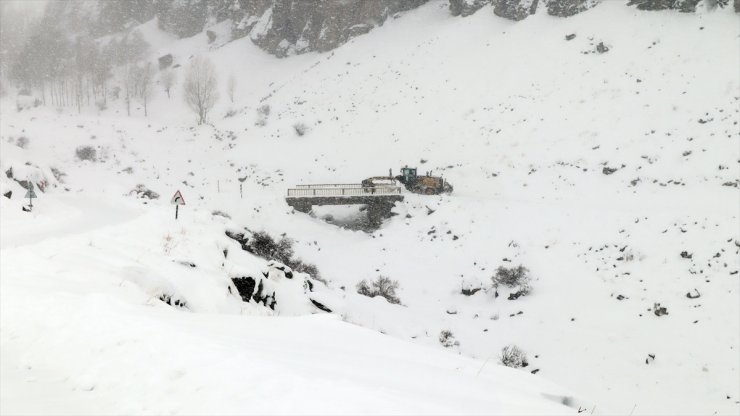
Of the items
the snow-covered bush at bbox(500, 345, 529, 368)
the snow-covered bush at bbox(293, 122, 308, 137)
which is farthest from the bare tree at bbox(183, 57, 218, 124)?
the snow-covered bush at bbox(500, 345, 529, 368)

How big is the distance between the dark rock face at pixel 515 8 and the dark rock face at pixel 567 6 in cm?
221

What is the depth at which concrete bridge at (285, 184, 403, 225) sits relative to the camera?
94.8 ft

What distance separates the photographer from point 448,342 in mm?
16266

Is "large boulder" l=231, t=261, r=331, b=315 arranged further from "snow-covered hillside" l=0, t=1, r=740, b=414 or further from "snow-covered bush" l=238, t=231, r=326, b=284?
"snow-covered bush" l=238, t=231, r=326, b=284

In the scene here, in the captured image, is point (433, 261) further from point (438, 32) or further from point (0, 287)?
point (438, 32)

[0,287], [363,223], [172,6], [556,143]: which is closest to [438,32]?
[556,143]

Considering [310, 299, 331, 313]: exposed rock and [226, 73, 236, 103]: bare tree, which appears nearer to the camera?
[310, 299, 331, 313]: exposed rock

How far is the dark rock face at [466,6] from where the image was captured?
50.6 metres

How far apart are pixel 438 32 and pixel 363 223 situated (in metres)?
32.1

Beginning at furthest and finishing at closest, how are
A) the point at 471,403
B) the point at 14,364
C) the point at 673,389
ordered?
the point at 673,389
the point at 14,364
the point at 471,403

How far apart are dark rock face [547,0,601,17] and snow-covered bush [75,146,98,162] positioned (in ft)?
147

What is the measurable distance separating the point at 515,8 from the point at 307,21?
107ft

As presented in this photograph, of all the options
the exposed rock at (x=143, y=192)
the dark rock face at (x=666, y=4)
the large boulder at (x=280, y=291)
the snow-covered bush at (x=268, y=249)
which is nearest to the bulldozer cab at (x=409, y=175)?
the snow-covered bush at (x=268, y=249)

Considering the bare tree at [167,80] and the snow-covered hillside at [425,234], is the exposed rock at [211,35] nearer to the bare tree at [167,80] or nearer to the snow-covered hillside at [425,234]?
the bare tree at [167,80]
